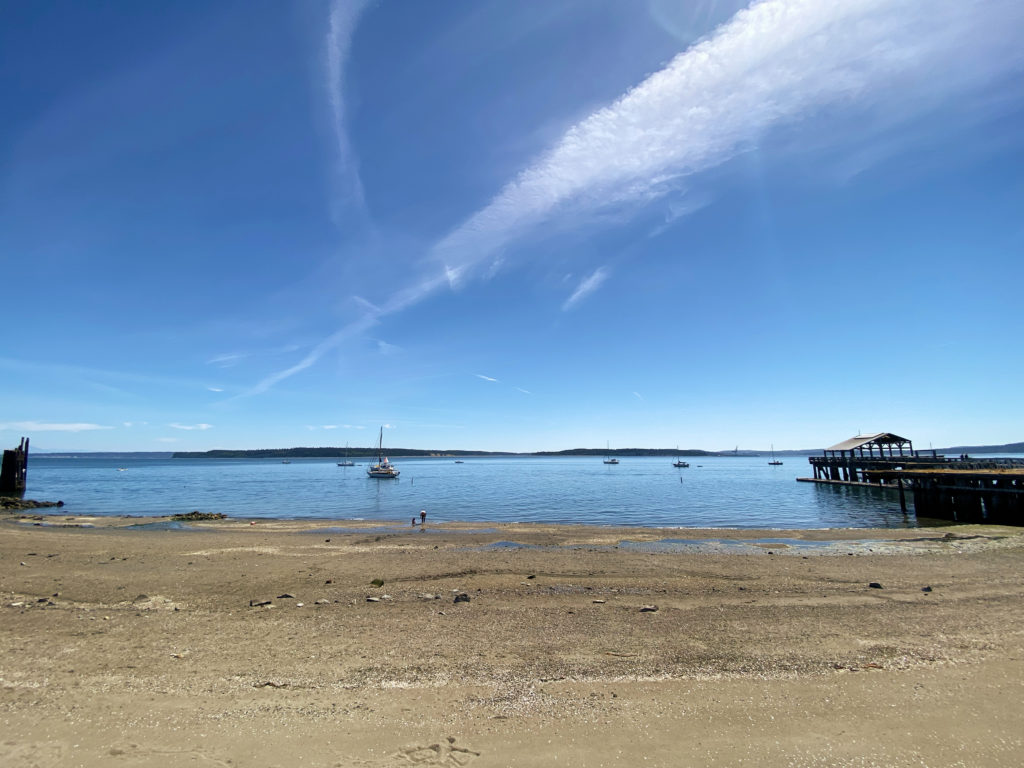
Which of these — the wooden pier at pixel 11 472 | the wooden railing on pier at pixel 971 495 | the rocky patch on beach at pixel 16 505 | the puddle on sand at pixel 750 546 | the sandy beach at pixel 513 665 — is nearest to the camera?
the sandy beach at pixel 513 665

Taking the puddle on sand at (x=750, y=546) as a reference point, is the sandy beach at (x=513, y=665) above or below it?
above

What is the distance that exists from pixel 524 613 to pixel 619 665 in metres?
3.35

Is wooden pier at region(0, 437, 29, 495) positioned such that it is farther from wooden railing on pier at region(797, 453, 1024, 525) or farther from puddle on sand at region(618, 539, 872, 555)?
wooden railing on pier at region(797, 453, 1024, 525)

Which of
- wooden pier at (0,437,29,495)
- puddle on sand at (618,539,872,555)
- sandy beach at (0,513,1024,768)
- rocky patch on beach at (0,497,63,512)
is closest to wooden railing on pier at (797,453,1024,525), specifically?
puddle on sand at (618,539,872,555)

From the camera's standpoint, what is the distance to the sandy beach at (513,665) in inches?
210

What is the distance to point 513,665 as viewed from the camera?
7.58 meters

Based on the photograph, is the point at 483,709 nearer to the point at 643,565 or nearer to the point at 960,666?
the point at 960,666

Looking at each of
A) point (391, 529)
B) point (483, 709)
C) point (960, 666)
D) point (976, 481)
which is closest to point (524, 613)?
point (483, 709)

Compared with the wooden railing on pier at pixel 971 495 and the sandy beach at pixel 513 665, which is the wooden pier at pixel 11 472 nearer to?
the sandy beach at pixel 513 665

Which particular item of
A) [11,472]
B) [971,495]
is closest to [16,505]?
[11,472]

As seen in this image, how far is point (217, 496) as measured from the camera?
2200 inches

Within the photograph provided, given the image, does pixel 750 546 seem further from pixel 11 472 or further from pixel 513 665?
pixel 11 472

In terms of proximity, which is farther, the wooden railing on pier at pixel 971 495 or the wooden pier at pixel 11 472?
the wooden pier at pixel 11 472

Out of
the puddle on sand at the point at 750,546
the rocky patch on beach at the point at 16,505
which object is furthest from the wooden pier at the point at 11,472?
the puddle on sand at the point at 750,546
